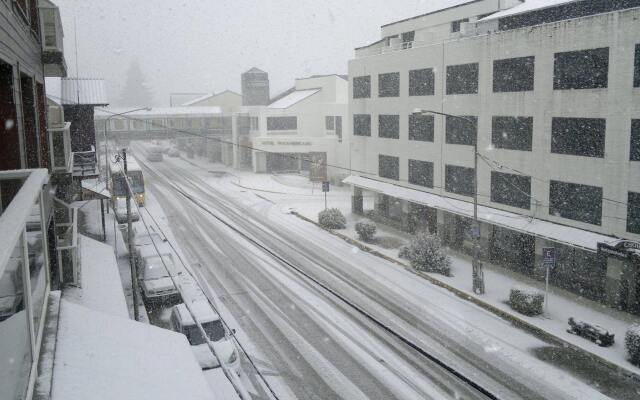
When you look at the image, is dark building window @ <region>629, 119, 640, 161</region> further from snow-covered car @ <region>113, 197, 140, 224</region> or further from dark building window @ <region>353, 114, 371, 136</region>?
snow-covered car @ <region>113, 197, 140, 224</region>

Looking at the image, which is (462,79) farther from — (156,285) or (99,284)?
(99,284)

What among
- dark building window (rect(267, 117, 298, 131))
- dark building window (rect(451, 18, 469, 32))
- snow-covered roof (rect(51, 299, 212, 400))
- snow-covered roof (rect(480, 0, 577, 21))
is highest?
dark building window (rect(451, 18, 469, 32))

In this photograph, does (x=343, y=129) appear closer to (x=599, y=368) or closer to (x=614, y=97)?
(x=614, y=97)

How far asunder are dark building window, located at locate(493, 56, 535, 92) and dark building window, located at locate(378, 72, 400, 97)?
891cm

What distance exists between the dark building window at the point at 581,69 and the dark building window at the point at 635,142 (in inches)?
88.6

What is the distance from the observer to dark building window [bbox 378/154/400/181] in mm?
36281

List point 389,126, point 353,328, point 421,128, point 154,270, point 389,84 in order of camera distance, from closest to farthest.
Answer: point 353,328
point 154,270
point 421,128
point 389,84
point 389,126

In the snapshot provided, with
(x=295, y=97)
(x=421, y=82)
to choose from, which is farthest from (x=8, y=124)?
(x=295, y=97)

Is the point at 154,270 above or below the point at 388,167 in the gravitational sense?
below

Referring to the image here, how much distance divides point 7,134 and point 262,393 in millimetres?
9775

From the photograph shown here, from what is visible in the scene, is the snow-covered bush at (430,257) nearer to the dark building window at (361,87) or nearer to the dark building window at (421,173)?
the dark building window at (421,173)

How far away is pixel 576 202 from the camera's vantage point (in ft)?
75.8

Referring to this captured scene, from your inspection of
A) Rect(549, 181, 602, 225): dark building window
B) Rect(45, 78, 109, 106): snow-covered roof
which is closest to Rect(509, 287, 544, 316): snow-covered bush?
Rect(549, 181, 602, 225): dark building window

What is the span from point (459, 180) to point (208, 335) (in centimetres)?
1923
